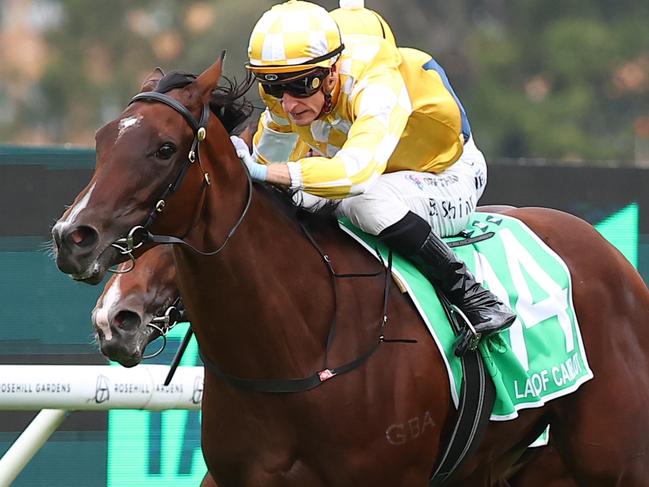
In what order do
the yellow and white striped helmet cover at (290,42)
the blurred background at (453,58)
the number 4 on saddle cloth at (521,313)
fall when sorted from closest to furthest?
the yellow and white striped helmet cover at (290,42), the number 4 on saddle cloth at (521,313), the blurred background at (453,58)

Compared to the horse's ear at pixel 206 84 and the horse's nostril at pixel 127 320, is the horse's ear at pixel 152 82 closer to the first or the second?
the horse's ear at pixel 206 84

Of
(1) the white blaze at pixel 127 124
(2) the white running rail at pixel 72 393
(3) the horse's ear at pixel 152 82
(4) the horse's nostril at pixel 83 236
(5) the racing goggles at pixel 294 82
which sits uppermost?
(1) the white blaze at pixel 127 124

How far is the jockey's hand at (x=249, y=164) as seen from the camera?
4.14 metres

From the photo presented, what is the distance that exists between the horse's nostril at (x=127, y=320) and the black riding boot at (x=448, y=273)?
81 cm

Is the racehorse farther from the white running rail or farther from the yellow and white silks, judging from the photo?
the white running rail

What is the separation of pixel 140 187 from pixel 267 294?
60 centimetres

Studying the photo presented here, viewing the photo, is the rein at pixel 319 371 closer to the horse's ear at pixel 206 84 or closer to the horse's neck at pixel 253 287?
the horse's neck at pixel 253 287

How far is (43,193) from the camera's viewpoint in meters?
5.94

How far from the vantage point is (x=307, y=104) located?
4.36 meters

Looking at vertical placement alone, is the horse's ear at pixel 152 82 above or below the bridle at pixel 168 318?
above

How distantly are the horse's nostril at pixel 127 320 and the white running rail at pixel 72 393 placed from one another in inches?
40.1

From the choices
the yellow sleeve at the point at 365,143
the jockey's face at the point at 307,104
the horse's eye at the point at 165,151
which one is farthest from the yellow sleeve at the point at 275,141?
the horse's eye at the point at 165,151

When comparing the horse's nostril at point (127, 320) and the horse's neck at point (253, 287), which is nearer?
the horse's neck at point (253, 287)

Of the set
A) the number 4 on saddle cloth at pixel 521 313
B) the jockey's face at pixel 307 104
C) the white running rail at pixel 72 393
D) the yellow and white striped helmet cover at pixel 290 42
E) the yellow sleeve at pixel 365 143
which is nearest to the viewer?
the yellow sleeve at pixel 365 143
